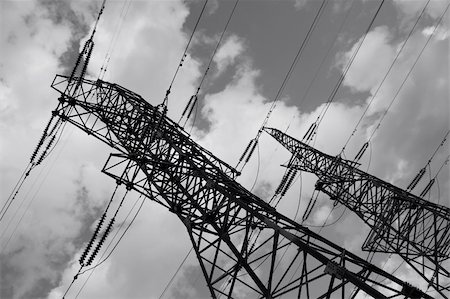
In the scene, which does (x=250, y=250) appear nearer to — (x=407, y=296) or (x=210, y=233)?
(x=210, y=233)

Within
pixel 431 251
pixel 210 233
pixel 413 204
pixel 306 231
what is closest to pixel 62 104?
pixel 210 233

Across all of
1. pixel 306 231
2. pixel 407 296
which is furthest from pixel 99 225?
pixel 407 296

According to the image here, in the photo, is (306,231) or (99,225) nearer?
(306,231)

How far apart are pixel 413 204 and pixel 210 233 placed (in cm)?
892

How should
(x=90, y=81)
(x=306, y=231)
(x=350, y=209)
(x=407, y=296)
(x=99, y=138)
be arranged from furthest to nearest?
1. (x=350, y=209)
2. (x=90, y=81)
3. (x=99, y=138)
4. (x=306, y=231)
5. (x=407, y=296)

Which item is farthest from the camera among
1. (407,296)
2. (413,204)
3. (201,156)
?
(413,204)

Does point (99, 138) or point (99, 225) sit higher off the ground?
point (99, 138)

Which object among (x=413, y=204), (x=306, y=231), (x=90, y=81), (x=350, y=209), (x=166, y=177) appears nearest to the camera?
(x=306, y=231)

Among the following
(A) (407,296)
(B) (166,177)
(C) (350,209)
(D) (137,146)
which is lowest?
(A) (407,296)

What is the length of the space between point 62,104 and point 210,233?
7.07 meters

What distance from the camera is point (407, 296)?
7.42m

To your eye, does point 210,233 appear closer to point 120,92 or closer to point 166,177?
point 166,177

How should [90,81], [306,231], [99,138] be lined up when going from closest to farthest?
[306,231] → [99,138] → [90,81]

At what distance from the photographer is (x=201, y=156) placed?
11602mm
